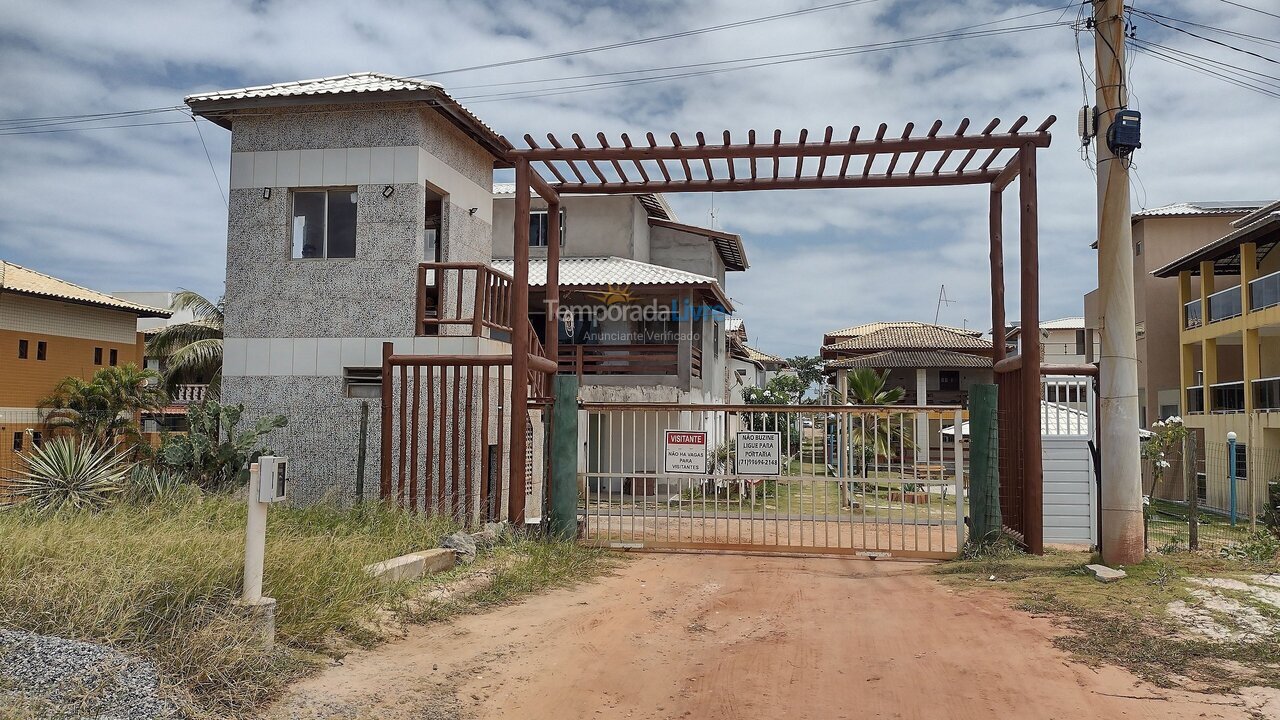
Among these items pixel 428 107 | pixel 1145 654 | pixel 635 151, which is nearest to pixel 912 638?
pixel 1145 654

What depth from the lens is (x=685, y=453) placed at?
11367 mm

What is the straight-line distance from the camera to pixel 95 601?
209 inches

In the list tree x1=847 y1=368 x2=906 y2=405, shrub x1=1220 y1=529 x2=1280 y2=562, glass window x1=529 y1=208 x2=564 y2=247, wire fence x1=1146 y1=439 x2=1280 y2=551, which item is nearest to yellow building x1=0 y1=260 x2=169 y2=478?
glass window x1=529 y1=208 x2=564 y2=247

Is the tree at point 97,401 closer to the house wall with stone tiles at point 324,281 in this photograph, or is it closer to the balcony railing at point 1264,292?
the house wall with stone tiles at point 324,281

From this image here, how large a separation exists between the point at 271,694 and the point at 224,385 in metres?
9.31

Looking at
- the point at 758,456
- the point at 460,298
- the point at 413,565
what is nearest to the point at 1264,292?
the point at 758,456

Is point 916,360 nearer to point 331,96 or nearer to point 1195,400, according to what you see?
point 1195,400

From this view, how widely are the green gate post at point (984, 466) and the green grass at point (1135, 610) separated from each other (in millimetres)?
379

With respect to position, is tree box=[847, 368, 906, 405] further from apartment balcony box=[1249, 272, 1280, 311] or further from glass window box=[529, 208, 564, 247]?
apartment balcony box=[1249, 272, 1280, 311]

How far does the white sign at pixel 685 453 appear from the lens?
11.3 metres

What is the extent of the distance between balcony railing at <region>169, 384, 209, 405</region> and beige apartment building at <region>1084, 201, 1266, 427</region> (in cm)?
3285

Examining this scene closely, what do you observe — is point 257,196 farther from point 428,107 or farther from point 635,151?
point 635,151

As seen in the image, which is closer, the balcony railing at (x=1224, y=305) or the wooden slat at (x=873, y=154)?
the wooden slat at (x=873, y=154)

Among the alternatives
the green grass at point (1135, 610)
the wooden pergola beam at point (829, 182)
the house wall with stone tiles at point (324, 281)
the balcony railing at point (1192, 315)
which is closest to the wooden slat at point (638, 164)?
the wooden pergola beam at point (829, 182)
